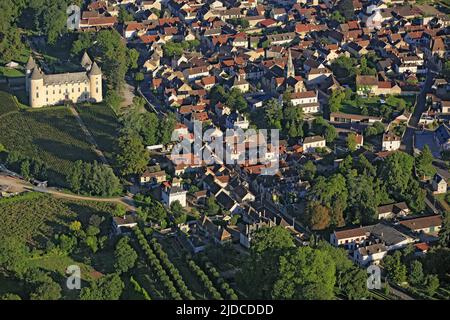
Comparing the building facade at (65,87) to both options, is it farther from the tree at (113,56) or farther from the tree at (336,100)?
the tree at (336,100)

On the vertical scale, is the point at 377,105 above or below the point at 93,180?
above

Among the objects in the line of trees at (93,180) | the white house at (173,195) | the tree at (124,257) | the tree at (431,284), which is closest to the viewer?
the tree at (431,284)

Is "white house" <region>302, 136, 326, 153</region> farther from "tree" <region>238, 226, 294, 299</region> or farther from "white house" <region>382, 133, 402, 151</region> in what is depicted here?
"tree" <region>238, 226, 294, 299</region>

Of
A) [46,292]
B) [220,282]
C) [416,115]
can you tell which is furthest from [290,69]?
[46,292]

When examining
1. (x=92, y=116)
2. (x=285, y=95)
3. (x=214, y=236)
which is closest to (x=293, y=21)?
(x=285, y=95)

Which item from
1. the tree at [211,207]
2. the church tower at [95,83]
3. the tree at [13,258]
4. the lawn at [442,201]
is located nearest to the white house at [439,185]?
the lawn at [442,201]

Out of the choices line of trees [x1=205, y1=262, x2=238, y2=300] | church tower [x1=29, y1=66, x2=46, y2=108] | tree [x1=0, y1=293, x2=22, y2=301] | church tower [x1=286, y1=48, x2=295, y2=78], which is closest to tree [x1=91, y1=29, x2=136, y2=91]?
church tower [x1=29, y1=66, x2=46, y2=108]

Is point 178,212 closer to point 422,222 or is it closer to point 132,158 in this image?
point 132,158
